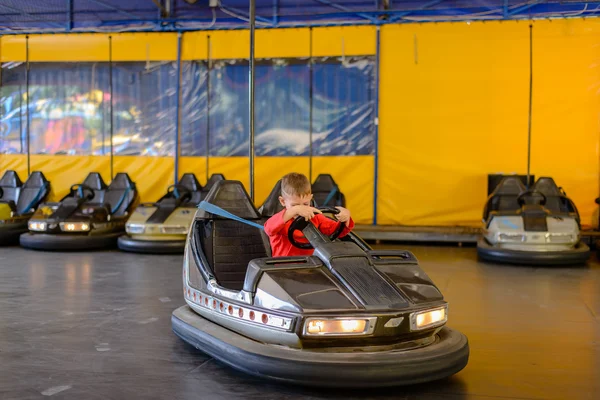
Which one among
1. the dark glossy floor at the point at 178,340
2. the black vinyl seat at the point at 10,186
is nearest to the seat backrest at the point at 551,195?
the dark glossy floor at the point at 178,340

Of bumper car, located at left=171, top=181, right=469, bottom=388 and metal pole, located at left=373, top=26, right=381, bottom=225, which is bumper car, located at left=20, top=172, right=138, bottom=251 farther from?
bumper car, located at left=171, top=181, right=469, bottom=388

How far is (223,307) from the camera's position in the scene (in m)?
2.33

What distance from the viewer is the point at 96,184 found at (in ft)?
21.7

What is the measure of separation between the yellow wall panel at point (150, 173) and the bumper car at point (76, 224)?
52cm

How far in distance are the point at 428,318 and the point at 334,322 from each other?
314 mm

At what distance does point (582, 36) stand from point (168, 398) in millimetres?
5513

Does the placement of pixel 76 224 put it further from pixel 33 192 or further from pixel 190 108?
pixel 190 108

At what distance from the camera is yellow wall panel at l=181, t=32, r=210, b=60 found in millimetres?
6867

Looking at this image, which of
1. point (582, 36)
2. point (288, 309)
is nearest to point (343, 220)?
point (288, 309)

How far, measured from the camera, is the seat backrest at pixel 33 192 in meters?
6.56

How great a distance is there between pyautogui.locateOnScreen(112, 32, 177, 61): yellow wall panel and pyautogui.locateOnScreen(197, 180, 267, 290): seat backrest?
4409 millimetres

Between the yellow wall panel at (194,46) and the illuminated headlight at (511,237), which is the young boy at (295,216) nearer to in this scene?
the illuminated headlight at (511,237)

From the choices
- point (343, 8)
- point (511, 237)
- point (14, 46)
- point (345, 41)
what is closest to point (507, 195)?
point (511, 237)

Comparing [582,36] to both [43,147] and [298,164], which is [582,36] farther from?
[43,147]
